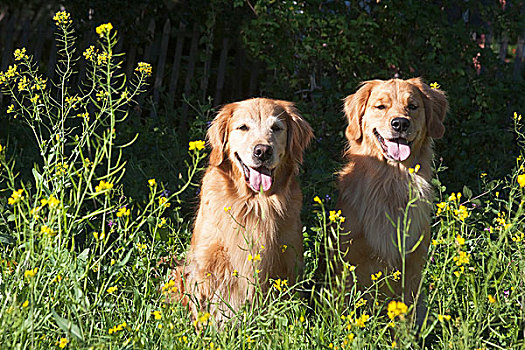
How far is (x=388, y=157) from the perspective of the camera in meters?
3.38

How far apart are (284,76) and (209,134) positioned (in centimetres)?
243

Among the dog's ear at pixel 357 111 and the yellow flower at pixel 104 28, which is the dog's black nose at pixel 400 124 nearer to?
the dog's ear at pixel 357 111

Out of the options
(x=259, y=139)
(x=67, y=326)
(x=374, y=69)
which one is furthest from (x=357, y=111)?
(x=67, y=326)

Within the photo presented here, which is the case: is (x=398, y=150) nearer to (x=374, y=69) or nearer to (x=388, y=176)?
(x=388, y=176)

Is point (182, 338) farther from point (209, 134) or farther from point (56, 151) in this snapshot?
point (209, 134)

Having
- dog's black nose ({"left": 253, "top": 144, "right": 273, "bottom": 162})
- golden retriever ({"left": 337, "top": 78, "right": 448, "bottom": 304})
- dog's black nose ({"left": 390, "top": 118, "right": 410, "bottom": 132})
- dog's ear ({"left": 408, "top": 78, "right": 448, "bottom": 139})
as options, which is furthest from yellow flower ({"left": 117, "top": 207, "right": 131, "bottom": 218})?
dog's ear ({"left": 408, "top": 78, "right": 448, "bottom": 139})

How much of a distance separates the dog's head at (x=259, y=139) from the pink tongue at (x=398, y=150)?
43cm

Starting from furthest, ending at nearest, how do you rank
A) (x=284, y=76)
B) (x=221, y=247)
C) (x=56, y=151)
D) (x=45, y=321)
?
(x=284, y=76) → (x=221, y=247) → (x=56, y=151) → (x=45, y=321)

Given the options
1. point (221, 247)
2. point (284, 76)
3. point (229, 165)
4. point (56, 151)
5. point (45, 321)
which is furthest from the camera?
point (284, 76)

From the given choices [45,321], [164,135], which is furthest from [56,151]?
[164,135]

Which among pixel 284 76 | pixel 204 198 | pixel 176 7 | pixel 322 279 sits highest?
pixel 176 7

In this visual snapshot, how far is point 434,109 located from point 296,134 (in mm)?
812

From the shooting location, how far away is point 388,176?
338 cm

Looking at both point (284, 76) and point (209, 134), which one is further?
point (284, 76)
